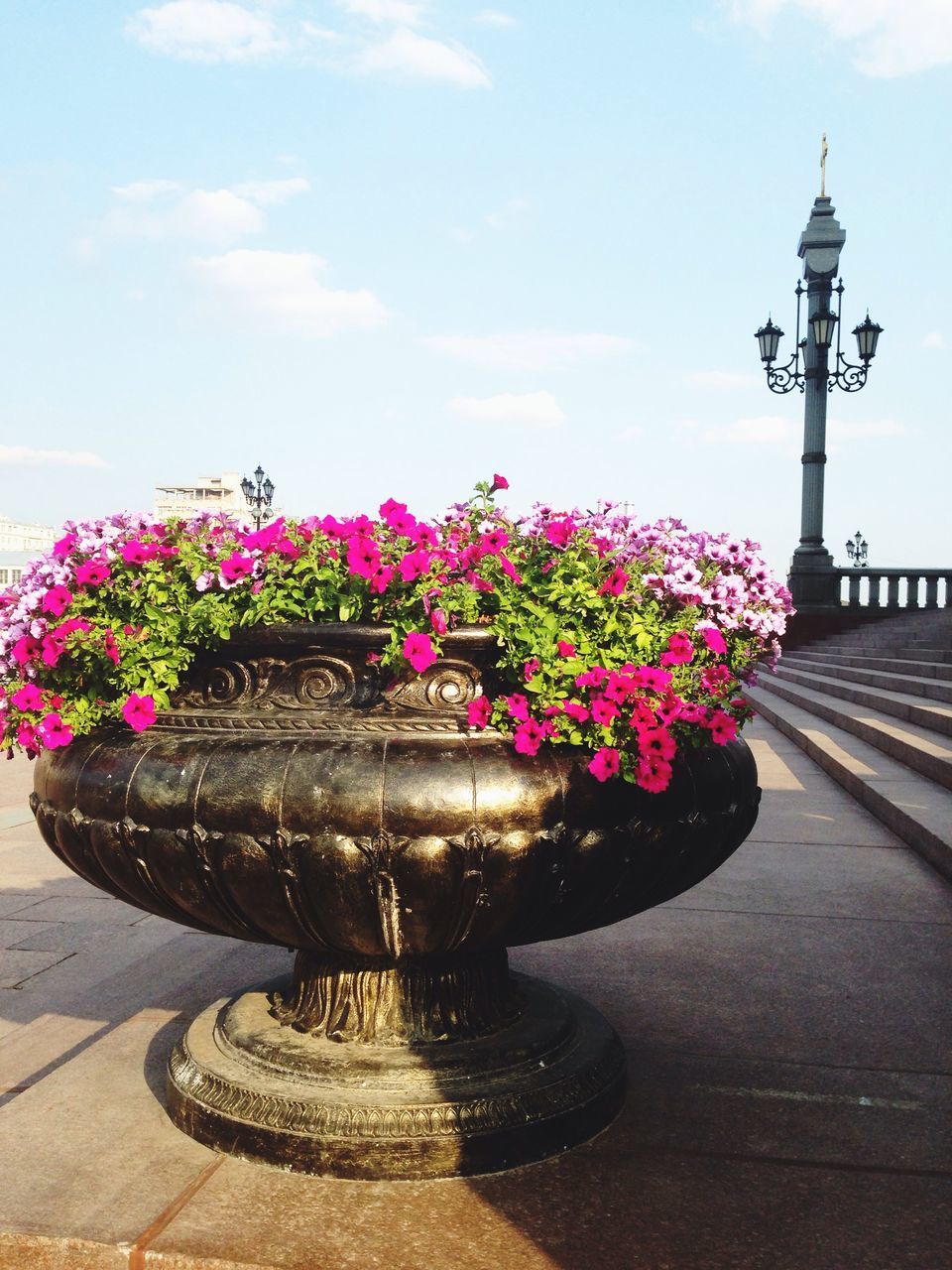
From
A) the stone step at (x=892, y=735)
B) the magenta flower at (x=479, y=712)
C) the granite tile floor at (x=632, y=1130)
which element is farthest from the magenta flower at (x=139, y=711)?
the stone step at (x=892, y=735)

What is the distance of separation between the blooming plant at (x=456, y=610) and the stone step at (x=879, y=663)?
30.4ft

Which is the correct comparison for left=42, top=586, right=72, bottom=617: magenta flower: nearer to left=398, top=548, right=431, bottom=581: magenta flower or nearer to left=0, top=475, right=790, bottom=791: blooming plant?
left=0, top=475, right=790, bottom=791: blooming plant

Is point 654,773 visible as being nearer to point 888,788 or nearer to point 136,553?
point 136,553

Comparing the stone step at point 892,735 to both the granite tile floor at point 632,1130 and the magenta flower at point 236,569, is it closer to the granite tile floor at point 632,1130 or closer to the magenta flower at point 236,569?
the granite tile floor at point 632,1130

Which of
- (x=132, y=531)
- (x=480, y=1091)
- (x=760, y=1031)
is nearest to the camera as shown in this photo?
(x=480, y=1091)

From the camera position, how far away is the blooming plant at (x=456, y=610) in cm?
219

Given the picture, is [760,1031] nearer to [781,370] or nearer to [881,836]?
[881,836]

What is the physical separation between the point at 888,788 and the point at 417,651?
17.6ft

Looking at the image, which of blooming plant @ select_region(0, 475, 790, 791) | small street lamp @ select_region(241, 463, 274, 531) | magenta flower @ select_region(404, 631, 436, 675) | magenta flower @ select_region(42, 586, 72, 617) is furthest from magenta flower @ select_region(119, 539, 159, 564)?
small street lamp @ select_region(241, 463, 274, 531)

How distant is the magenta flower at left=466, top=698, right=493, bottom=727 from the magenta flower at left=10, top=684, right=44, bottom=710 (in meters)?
1.04

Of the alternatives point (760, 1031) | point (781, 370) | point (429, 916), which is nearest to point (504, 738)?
point (429, 916)

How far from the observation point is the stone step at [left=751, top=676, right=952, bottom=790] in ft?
22.5

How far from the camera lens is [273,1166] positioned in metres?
2.25

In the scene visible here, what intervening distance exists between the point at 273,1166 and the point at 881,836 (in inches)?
178
